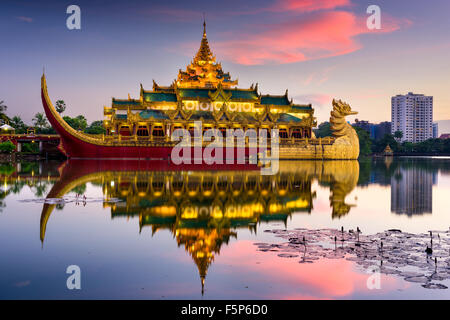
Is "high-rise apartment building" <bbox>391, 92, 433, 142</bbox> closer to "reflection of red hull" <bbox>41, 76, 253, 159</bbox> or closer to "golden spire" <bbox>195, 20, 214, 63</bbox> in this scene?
"golden spire" <bbox>195, 20, 214, 63</bbox>

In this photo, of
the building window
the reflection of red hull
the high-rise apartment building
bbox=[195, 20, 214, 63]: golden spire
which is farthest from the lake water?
the high-rise apartment building

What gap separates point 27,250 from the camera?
20.5ft

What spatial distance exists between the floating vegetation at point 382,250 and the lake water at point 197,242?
6cm

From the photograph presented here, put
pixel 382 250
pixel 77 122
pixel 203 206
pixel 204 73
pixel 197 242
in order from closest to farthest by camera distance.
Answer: pixel 382 250 → pixel 197 242 → pixel 203 206 → pixel 204 73 → pixel 77 122

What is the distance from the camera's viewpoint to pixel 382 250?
6383 mm

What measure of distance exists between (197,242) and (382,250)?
3.15 m

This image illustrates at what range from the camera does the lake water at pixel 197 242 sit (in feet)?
15.3

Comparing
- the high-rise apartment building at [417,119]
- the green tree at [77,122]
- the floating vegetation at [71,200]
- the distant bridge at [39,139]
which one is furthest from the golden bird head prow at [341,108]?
the high-rise apartment building at [417,119]

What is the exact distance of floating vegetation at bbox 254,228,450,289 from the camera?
5.34m

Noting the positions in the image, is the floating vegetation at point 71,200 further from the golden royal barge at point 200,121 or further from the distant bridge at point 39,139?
the distant bridge at point 39,139

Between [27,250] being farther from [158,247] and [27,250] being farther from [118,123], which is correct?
[118,123]

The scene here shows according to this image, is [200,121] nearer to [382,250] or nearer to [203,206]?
[203,206]

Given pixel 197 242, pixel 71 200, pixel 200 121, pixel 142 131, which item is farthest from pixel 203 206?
pixel 142 131
